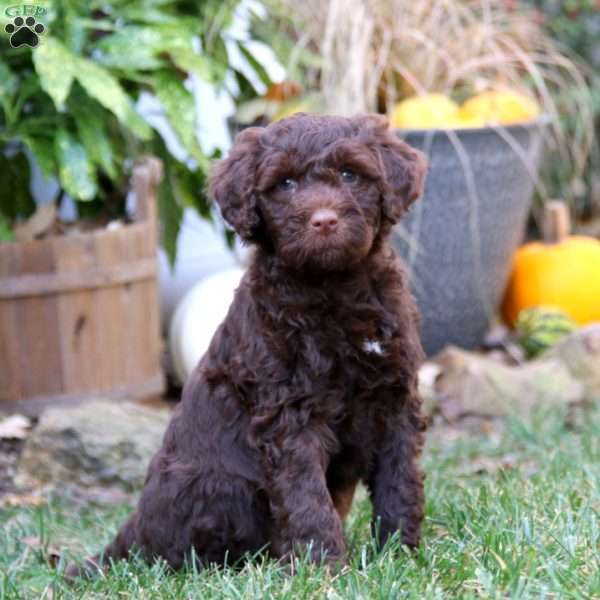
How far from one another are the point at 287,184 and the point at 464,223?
120 inches

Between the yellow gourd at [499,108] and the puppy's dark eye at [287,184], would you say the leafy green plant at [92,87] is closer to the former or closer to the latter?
the yellow gourd at [499,108]

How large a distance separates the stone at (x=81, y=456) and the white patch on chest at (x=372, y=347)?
1.80 m

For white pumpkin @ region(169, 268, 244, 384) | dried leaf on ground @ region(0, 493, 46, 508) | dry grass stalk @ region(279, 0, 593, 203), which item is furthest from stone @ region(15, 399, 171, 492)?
dry grass stalk @ region(279, 0, 593, 203)

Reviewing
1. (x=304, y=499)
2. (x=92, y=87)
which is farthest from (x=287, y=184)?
(x=92, y=87)

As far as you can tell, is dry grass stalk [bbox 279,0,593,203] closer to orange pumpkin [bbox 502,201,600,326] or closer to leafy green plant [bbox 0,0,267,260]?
leafy green plant [bbox 0,0,267,260]

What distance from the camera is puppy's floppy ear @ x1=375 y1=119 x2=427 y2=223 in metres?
2.88

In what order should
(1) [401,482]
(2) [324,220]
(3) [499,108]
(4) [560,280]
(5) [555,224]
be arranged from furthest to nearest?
(5) [555,224], (4) [560,280], (3) [499,108], (1) [401,482], (2) [324,220]

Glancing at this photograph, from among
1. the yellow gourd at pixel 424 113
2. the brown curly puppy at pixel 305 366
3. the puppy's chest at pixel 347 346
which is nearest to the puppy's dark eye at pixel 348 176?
the brown curly puppy at pixel 305 366

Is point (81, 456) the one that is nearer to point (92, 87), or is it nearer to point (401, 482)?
point (92, 87)

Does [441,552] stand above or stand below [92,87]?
below

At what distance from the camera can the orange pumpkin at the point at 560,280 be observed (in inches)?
256

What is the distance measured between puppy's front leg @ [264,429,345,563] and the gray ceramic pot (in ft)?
9.35

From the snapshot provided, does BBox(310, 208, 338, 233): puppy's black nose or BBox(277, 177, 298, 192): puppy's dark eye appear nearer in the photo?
BBox(310, 208, 338, 233): puppy's black nose

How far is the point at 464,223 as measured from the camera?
577cm
